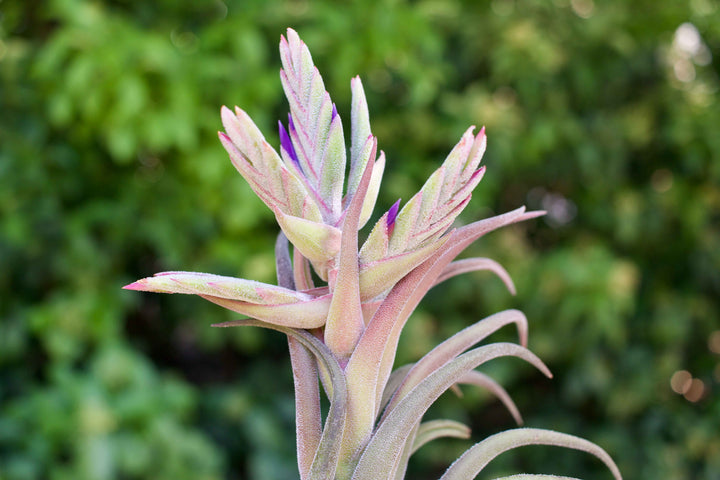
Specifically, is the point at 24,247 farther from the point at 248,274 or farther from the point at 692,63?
the point at 692,63

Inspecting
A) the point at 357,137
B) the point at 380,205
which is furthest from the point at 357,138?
the point at 380,205

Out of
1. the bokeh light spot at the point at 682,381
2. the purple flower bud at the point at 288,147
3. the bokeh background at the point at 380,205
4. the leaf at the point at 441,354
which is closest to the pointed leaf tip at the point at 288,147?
the purple flower bud at the point at 288,147

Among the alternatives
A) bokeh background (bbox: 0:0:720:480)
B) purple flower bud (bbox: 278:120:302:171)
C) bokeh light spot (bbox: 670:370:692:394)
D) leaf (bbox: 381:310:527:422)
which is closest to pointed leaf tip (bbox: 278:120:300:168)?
purple flower bud (bbox: 278:120:302:171)

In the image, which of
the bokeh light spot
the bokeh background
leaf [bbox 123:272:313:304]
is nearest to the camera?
leaf [bbox 123:272:313:304]

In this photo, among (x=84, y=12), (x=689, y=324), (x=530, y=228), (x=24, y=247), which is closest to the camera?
(x=84, y=12)

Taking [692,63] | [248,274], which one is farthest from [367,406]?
[692,63]

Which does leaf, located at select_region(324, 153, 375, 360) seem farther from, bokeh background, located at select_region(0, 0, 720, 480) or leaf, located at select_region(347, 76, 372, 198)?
bokeh background, located at select_region(0, 0, 720, 480)

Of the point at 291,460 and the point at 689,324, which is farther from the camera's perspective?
the point at 689,324
